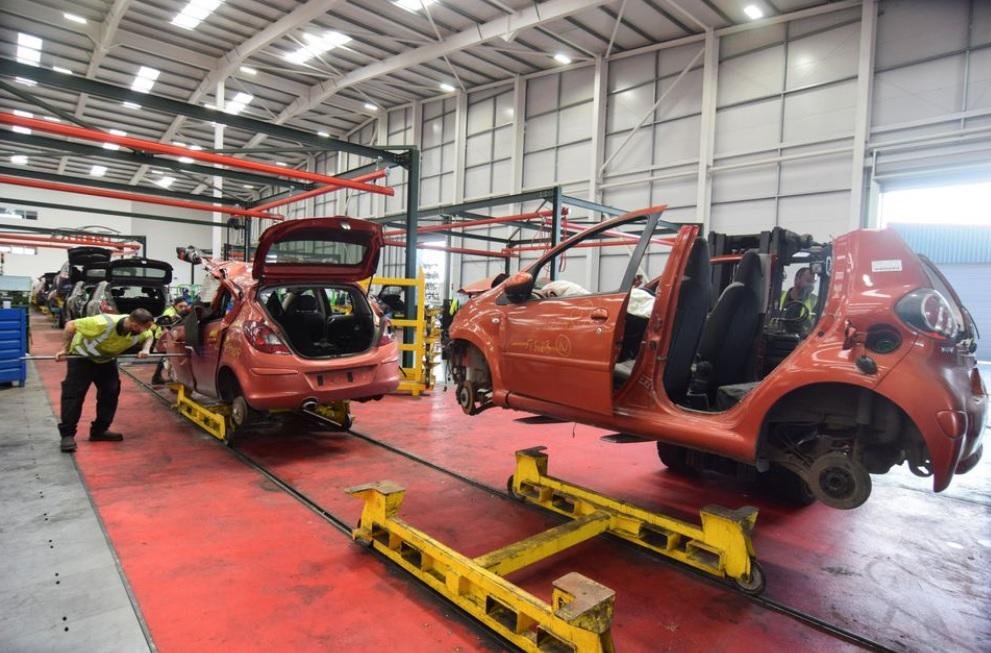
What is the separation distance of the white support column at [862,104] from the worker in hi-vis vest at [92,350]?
1148 centimetres

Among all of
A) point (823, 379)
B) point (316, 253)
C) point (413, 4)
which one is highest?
point (413, 4)

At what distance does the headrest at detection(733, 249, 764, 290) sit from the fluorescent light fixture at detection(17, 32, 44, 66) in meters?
18.5

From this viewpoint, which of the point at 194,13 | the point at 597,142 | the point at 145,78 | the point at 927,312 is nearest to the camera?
the point at 927,312

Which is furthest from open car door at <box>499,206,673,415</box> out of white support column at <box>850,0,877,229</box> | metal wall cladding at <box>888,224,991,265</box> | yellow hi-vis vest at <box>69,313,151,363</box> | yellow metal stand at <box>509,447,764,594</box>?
metal wall cladding at <box>888,224,991,265</box>

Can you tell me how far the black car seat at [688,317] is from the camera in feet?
9.96

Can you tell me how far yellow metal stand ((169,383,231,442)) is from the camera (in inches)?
187

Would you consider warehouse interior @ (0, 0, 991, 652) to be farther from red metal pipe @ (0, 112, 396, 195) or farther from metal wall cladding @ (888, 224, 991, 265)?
metal wall cladding @ (888, 224, 991, 265)

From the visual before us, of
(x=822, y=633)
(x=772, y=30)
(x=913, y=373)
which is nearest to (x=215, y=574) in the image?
(x=822, y=633)

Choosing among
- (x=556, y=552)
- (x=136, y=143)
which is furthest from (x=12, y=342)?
(x=556, y=552)

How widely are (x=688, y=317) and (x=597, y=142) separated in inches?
497

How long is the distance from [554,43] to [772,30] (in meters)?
5.17

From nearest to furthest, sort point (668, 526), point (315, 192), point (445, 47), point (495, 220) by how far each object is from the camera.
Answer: point (668, 526) < point (315, 192) < point (495, 220) < point (445, 47)

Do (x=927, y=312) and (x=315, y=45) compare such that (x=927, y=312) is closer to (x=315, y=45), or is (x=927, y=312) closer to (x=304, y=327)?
(x=304, y=327)

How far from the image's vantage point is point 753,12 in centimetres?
1150
